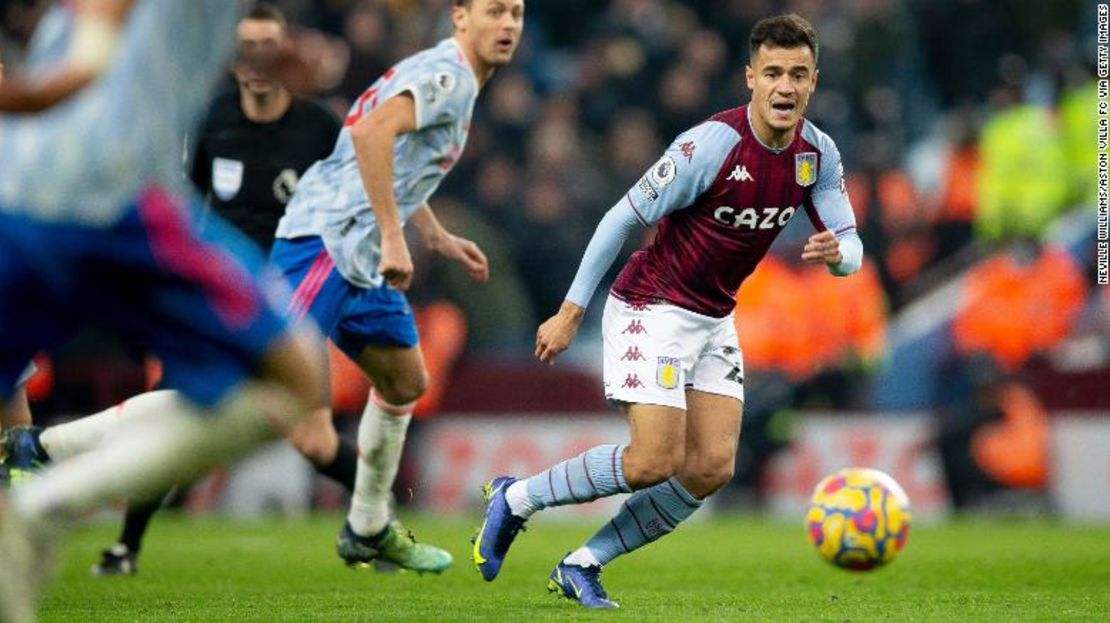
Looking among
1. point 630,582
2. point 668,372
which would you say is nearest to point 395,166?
point 668,372

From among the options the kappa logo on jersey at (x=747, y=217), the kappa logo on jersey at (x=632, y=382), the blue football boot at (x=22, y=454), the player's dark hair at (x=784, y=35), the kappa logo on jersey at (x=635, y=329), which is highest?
the player's dark hair at (x=784, y=35)

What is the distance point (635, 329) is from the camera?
7.18m

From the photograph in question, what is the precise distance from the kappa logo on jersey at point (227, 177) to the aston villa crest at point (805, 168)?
3.34 meters

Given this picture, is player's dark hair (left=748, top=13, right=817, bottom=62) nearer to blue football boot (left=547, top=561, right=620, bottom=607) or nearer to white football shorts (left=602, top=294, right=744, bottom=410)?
white football shorts (left=602, top=294, right=744, bottom=410)

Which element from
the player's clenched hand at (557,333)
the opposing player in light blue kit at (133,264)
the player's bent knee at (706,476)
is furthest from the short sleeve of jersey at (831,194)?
the opposing player in light blue kit at (133,264)

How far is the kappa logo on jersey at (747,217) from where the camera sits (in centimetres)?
715

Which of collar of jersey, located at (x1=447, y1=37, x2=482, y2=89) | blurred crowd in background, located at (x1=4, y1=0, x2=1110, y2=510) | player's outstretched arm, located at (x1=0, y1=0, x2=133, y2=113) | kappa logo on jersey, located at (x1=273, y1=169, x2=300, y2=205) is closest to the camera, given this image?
player's outstretched arm, located at (x1=0, y1=0, x2=133, y2=113)

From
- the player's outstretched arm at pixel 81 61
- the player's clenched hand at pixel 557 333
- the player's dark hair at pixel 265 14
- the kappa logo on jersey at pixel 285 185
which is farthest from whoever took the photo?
the player's dark hair at pixel 265 14

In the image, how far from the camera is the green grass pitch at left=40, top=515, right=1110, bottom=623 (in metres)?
6.79

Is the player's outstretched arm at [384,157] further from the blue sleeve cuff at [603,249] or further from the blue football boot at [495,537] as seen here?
the blue football boot at [495,537]

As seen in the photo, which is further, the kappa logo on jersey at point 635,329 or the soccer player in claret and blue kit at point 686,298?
the kappa logo on jersey at point 635,329

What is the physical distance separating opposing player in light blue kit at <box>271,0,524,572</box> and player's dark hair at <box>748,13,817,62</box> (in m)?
1.19

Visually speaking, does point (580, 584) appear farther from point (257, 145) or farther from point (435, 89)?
point (257, 145)

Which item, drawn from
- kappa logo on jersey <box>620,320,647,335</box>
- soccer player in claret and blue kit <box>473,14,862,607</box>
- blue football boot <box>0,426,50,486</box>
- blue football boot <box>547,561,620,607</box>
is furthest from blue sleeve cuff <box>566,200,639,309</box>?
blue football boot <box>0,426,50,486</box>
